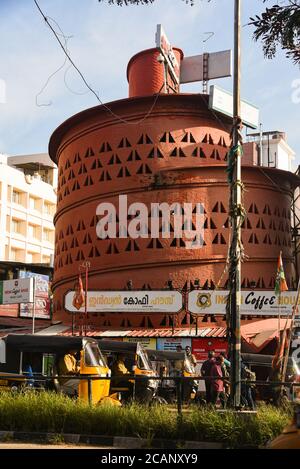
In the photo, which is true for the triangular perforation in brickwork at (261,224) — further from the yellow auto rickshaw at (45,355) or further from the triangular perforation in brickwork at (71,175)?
the yellow auto rickshaw at (45,355)

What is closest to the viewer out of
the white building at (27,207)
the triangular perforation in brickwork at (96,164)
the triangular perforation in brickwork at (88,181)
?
the triangular perforation in brickwork at (96,164)

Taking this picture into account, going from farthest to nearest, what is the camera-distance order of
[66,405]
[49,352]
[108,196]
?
[108,196] → [49,352] → [66,405]

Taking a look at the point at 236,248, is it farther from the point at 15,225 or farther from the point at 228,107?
the point at 15,225

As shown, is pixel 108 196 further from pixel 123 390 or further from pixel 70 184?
pixel 123 390

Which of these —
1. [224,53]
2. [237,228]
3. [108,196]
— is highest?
[224,53]

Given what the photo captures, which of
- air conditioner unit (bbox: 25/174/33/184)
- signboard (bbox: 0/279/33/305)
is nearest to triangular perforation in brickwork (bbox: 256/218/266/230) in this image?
signboard (bbox: 0/279/33/305)

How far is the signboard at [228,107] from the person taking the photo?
27000mm

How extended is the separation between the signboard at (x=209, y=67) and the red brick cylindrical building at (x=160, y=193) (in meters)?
4.36

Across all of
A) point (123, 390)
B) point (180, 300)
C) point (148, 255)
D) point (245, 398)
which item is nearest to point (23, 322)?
point (148, 255)

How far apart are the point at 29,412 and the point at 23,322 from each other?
35920 millimetres

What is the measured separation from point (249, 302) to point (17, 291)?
2209cm

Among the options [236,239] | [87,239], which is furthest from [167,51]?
[236,239]

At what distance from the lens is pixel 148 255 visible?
1319 inches

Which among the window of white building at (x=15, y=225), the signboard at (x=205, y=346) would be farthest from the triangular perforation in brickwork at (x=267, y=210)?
the window of white building at (x=15, y=225)
